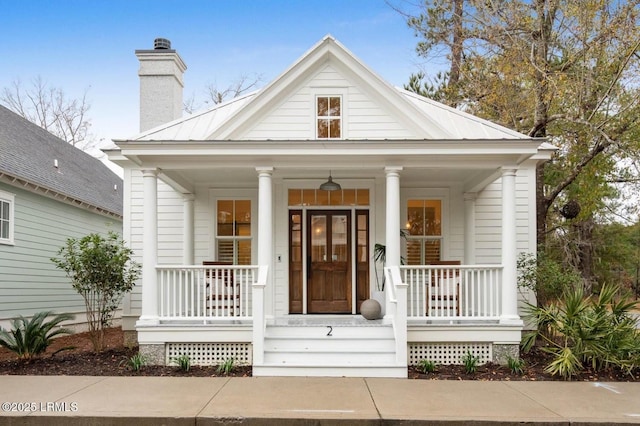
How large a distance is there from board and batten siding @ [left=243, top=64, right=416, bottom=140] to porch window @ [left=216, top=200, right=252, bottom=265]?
72.1 inches

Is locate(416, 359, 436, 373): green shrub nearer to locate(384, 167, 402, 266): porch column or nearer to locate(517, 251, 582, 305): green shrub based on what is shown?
locate(384, 167, 402, 266): porch column

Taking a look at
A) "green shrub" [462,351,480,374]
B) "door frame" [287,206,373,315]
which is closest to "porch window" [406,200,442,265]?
"door frame" [287,206,373,315]

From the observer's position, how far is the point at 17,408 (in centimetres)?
555

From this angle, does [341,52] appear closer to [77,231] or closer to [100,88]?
[77,231]

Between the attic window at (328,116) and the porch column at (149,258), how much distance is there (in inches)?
115

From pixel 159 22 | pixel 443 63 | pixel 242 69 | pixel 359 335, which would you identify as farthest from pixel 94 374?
pixel 242 69

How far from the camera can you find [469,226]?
9.86m

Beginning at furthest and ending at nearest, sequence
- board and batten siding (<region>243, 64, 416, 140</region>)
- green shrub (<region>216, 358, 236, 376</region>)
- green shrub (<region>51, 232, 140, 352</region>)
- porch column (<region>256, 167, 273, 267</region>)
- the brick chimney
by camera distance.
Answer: the brick chimney
board and batten siding (<region>243, 64, 416, 140</region>)
green shrub (<region>51, 232, 140, 352</region>)
porch column (<region>256, 167, 273, 267</region>)
green shrub (<region>216, 358, 236, 376</region>)

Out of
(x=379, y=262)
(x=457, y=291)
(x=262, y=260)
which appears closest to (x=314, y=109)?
(x=262, y=260)

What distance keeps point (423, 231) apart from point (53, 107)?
2208 cm

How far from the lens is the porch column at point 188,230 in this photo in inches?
388

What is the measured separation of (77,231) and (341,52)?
9288 mm

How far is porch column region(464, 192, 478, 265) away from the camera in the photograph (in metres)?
9.77

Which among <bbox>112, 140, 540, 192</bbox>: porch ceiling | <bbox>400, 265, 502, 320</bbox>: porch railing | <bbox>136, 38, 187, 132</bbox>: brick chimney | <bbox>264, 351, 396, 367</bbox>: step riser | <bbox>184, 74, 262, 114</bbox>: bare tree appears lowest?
<bbox>264, 351, 396, 367</bbox>: step riser
